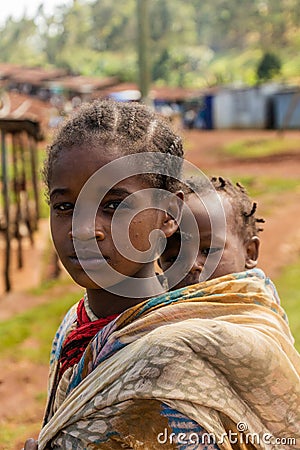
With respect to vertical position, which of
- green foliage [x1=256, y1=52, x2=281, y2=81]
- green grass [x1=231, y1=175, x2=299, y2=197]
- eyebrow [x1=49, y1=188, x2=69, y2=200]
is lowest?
green grass [x1=231, y1=175, x2=299, y2=197]

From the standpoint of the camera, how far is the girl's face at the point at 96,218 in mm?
1607

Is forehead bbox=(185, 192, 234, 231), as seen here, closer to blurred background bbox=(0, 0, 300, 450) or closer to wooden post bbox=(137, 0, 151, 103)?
blurred background bbox=(0, 0, 300, 450)

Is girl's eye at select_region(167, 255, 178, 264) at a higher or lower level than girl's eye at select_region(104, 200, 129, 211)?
lower

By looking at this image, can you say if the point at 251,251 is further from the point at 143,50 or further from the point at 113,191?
the point at 143,50

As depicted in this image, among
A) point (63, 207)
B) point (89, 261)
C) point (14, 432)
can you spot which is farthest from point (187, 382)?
point (14, 432)

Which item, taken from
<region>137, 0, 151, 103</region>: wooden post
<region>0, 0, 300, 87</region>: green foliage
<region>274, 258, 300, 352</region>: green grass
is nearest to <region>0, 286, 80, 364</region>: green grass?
<region>274, 258, 300, 352</region>: green grass

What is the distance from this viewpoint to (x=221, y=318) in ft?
5.01

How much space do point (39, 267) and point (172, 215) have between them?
25.7 ft

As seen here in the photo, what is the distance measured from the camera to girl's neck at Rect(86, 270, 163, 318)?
174cm

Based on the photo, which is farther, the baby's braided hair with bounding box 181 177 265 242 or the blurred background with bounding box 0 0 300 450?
the blurred background with bounding box 0 0 300 450

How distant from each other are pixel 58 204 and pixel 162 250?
1.07ft

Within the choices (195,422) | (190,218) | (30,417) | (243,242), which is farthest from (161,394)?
(30,417)

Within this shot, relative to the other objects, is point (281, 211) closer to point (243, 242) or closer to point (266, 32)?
point (243, 242)

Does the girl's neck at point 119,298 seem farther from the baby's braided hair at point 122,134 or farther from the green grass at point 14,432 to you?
the green grass at point 14,432
